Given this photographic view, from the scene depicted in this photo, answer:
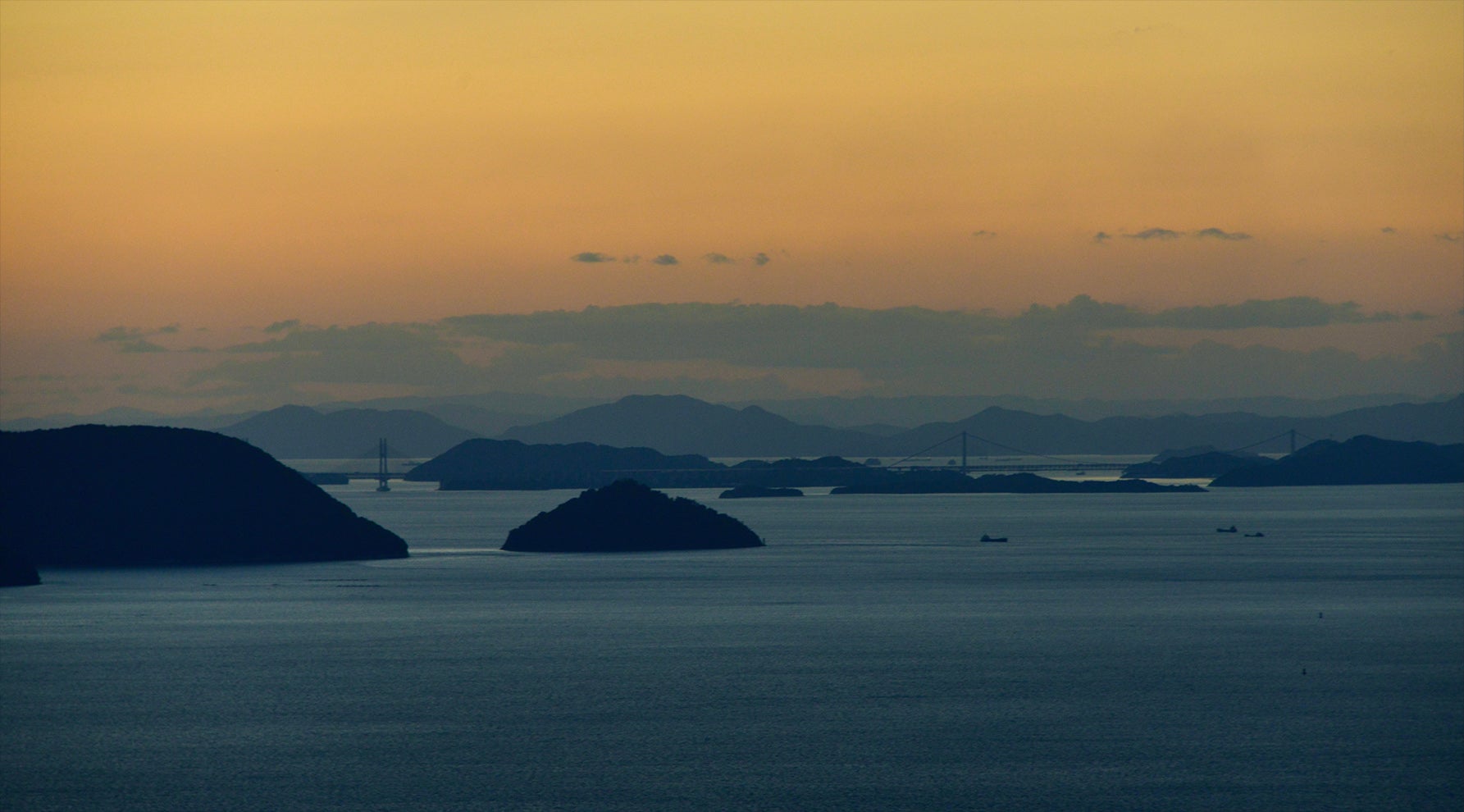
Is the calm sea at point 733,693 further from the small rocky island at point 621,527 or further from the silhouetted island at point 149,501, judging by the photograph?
the small rocky island at point 621,527

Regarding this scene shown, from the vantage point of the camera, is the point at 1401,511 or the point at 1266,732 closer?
the point at 1266,732

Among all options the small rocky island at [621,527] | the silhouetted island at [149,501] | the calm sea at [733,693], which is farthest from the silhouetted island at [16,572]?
the small rocky island at [621,527]

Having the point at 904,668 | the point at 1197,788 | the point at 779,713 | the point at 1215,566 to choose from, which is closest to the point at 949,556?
the point at 1215,566

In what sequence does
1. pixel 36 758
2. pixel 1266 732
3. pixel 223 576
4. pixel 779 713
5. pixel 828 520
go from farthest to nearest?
1. pixel 828 520
2. pixel 223 576
3. pixel 779 713
4. pixel 1266 732
5. pixel 36 758

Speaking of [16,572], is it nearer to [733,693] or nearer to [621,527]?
[621,527]

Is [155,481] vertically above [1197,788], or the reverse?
[155,481]

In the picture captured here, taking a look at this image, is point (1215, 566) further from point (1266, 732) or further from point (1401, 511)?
point (1401, 511)

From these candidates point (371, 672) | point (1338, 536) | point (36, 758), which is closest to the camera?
point (36, 758)
